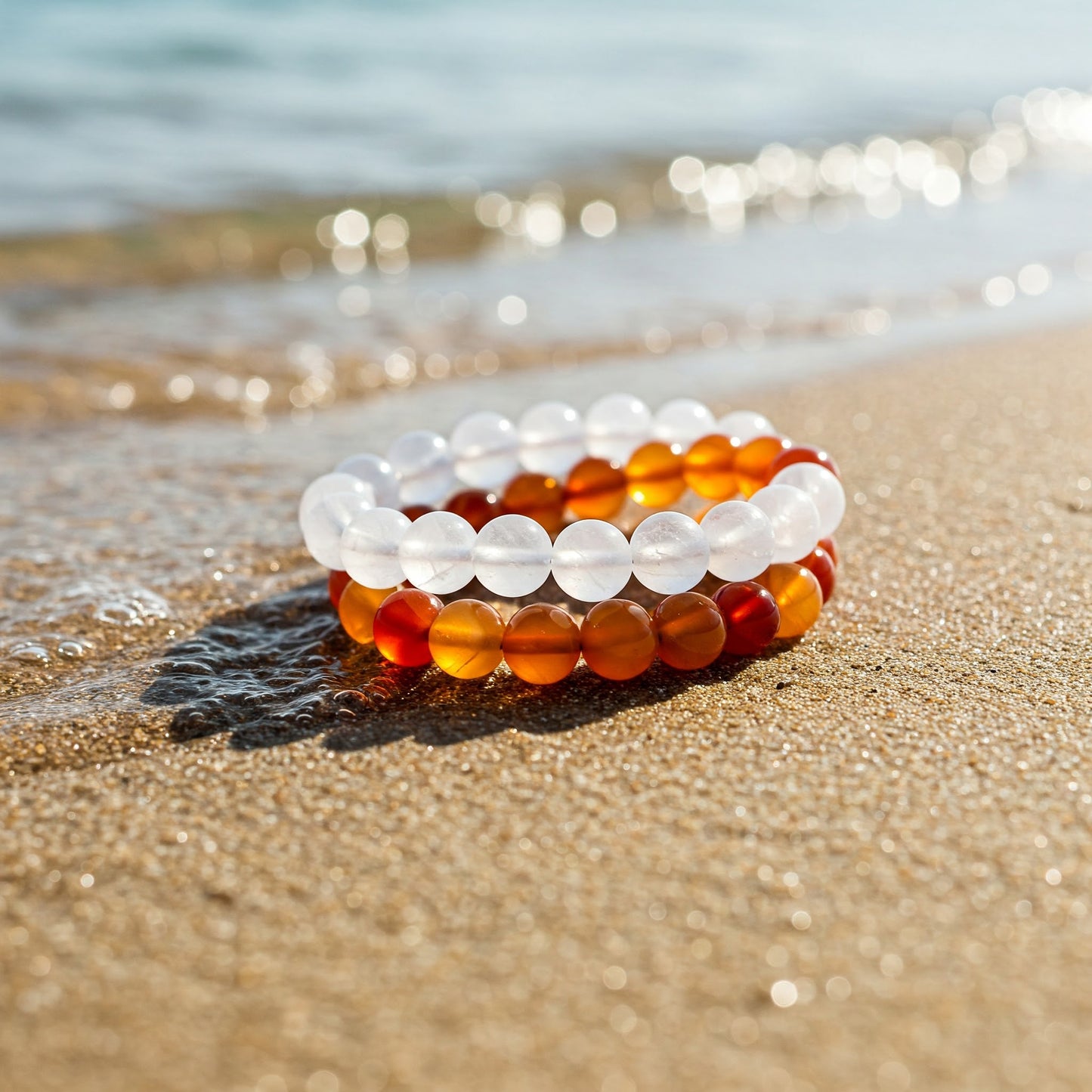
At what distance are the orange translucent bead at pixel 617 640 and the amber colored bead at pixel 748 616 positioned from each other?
0.17m

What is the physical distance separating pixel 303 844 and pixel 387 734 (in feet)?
1.05

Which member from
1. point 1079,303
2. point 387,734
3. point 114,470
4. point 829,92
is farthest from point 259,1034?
point 829,92

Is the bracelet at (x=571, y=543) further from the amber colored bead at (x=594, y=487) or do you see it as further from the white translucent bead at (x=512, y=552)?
the amber colored bead at (x=594, y=487)

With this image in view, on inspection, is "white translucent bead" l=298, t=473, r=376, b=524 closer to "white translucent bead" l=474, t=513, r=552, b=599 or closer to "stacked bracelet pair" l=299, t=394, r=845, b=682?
"stacked bracelet pair" l=299, t=394, r=845, b=682

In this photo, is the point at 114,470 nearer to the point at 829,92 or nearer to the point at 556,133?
the point at 556,133

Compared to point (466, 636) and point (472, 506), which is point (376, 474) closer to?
point (472, 506)

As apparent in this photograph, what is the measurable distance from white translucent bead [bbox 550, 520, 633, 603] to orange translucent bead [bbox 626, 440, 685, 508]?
0.57 meters

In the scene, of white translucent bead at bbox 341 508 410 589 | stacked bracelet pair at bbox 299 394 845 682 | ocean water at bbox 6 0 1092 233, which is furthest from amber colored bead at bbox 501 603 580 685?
ocean water at bbox 6 0 1092 233

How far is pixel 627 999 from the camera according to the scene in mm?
1437

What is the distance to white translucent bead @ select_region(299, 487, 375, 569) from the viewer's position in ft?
7.61

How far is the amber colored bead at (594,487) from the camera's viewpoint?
2719 mm

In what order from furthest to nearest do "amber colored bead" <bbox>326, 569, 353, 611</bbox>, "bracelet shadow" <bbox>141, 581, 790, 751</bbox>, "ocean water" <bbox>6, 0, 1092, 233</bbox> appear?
"ocean water" <bbox>6, 0, 1092, 233</bbox> → "amber colored bead" <bbox>326, 569, 353, 611</bbox> → "bracelet shadow" <bbox>141, 581, 790, 751</bbox>

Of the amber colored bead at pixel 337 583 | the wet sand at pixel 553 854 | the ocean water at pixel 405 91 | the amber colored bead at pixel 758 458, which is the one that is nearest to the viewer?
the wet sand at pixel 553 854

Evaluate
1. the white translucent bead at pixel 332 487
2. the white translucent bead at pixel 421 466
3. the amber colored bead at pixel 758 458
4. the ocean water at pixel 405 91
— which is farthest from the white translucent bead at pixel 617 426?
the ocean water at pixel 405 91
